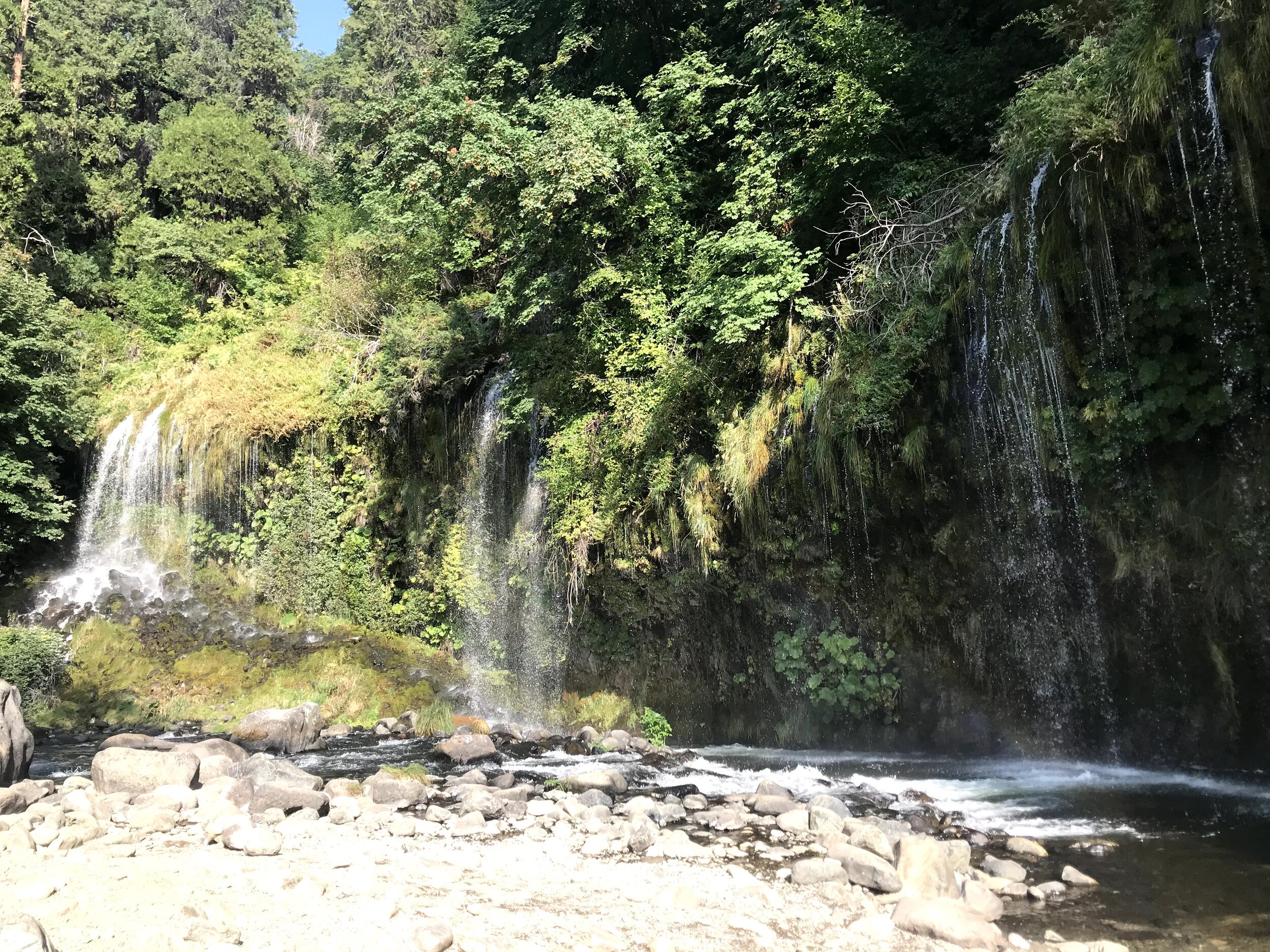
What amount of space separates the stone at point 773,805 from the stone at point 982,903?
2091 mm

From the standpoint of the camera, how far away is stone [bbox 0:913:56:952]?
3572 millimetres

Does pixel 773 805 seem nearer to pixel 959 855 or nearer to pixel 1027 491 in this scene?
pixel 959 855

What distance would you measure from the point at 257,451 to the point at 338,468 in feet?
6.75

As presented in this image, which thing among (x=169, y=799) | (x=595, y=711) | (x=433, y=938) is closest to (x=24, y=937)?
(x=433, y=938)

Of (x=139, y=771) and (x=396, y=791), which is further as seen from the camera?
(x=396, y=791)

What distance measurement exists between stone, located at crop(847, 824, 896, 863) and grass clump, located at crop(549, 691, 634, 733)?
590 cm

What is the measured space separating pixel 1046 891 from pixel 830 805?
1984 mm

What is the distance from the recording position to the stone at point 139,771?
7.58 m

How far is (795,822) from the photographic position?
6.66 m

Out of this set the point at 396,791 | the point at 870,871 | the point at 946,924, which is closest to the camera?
the point at 946,924

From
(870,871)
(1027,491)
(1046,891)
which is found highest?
(1027,491)

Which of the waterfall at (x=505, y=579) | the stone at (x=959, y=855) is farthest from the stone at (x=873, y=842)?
the waterfall at (x=505, y=579)

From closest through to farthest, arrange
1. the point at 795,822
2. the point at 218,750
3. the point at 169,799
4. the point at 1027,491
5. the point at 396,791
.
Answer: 1. the point at 795,822
2. the point at 169,799
3. the point at 396,791
4. the point at 1027,491
5. the point at 218,750

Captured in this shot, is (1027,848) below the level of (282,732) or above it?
below
